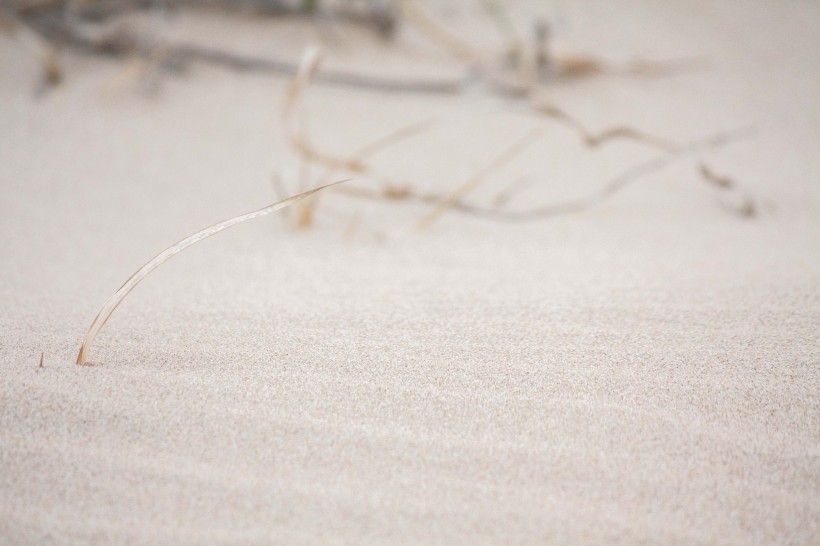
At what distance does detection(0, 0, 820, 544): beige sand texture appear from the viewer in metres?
0.57

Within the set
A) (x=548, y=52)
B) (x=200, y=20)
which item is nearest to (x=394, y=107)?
(x=548, y=52)

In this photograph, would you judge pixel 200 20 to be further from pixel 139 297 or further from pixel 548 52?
pixel 139 297

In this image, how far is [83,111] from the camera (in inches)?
65.2

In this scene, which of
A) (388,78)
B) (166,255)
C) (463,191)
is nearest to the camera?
(166,255)

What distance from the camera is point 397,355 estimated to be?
0.77m

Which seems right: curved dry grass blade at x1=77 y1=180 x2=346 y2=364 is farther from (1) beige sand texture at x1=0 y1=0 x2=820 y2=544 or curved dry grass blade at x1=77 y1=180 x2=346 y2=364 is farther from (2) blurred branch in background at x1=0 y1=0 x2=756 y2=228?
(2) blurred branch in background at x1=0 y1=0 x2=756 y2=228

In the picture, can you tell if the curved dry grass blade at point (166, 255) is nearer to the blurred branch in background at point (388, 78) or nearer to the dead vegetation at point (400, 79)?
the dead vegetation at point (400, 79)

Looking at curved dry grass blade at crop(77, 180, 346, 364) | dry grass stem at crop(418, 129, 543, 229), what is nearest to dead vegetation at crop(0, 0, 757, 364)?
dry grass stem at crop(418, 129, 543, 229)

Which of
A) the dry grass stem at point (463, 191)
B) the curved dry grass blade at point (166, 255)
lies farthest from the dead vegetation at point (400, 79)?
the curved dry grass blade at point (166, 255)

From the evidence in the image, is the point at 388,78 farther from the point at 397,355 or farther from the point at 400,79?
the point at 397,355

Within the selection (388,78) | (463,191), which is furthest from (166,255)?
(388,78)

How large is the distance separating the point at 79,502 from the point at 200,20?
184cm

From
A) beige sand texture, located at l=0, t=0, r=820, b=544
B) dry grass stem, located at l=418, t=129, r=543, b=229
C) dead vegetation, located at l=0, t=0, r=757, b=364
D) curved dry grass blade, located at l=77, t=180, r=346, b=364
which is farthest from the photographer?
dead vegetation, located at l=0, t=0, r=757, b=364

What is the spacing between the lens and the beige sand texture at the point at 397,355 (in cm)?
57
